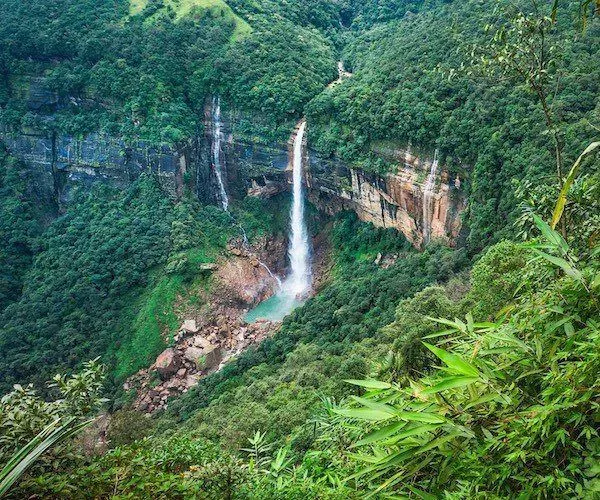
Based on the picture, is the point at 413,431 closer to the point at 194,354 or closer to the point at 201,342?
the point at 194,354

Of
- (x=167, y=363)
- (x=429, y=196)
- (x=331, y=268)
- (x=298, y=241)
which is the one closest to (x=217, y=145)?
(x=298, y=241)

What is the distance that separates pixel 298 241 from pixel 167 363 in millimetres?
10772

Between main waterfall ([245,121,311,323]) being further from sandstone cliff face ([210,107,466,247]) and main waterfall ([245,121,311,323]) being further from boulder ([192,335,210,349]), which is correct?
boulder ([192,335,210,349])

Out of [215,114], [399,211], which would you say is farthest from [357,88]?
[215,114]

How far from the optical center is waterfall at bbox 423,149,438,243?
69.4 feet

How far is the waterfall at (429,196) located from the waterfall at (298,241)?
8127 mm

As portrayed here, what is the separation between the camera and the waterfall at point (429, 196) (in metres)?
21.1

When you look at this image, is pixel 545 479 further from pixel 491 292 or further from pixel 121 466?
pixel 491 292

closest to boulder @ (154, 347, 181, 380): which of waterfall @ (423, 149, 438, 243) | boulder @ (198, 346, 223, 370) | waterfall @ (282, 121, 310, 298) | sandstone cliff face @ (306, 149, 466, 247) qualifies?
boulder @ (198, 346, 223, 370)

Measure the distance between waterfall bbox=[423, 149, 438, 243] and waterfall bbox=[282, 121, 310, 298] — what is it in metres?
8.13

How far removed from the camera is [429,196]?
70.3 feet

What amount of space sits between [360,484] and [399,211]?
2200cm

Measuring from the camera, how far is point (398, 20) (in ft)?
118

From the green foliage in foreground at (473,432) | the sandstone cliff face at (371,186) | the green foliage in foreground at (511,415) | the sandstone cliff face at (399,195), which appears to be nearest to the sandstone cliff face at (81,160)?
the sandstone cliff face at (371,186)
